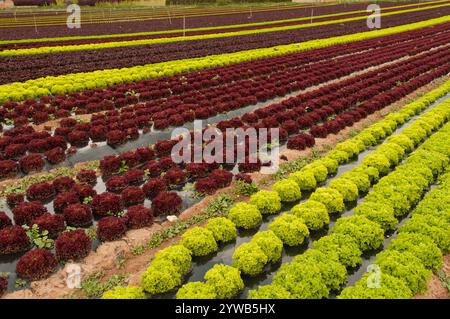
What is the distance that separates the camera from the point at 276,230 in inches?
352

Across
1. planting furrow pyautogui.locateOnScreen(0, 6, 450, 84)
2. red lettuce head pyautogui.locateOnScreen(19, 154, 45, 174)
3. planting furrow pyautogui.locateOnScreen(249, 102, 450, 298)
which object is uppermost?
planting furrow pyautogui.locateOnScreen(0, 6, 450, 84)

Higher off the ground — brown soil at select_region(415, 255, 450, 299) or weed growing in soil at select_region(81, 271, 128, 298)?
weed growing in soil at select_region(81, 271, 128, 298)

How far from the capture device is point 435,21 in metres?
53.9

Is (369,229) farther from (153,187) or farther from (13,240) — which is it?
(13,240)

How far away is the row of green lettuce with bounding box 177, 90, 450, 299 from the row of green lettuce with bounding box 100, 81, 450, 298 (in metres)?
0.02

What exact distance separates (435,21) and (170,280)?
203 feet

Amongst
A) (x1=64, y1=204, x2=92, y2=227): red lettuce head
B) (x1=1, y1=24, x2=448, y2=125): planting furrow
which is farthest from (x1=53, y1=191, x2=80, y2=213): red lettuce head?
(x1=1, y1=24, x2=448, y2=125): planting furrow

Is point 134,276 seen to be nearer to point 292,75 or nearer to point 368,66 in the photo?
point 292,75

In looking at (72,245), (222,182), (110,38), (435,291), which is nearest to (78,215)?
(72,245)

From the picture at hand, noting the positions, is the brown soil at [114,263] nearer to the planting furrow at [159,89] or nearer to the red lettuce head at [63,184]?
the red lettuce head at [63,184]

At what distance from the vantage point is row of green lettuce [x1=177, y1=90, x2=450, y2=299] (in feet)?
24.3

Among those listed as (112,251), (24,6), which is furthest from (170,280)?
(24,6)

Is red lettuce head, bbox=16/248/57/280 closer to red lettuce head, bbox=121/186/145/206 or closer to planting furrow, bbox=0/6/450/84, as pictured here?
red lettuce head, bbox=121/186/145/206

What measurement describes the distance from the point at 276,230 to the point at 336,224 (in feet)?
5.40
